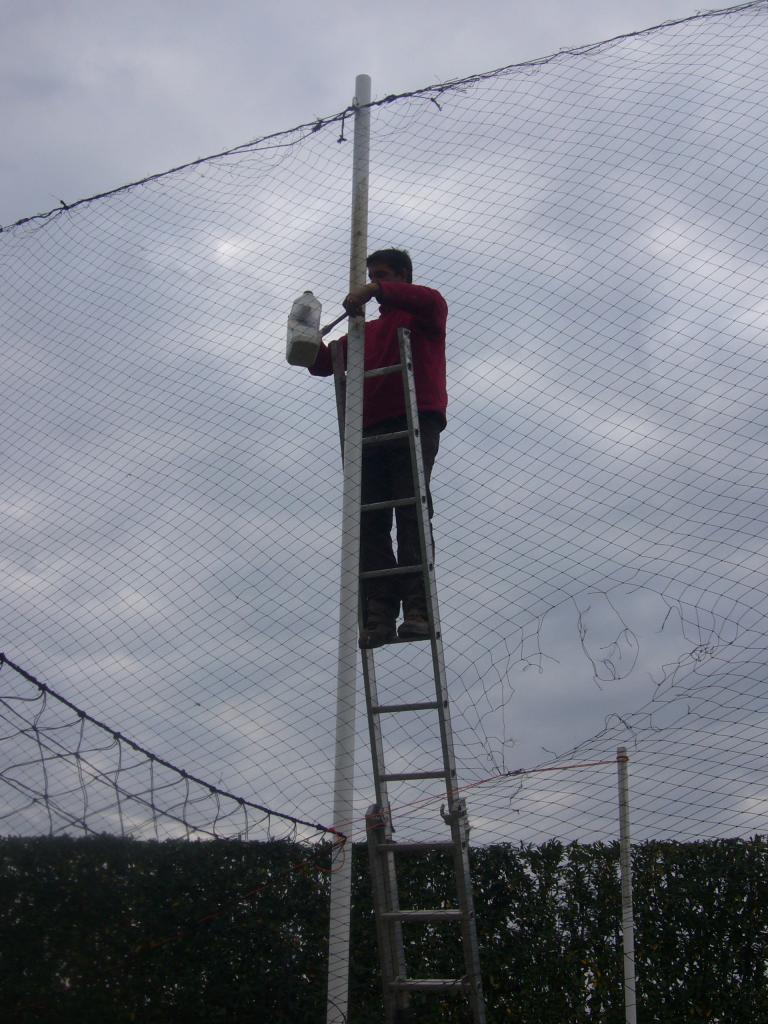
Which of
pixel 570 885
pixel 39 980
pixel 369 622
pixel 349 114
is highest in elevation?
pixel 349 114

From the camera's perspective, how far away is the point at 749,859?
4672 millimetres

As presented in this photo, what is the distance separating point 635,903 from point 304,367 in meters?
2.78

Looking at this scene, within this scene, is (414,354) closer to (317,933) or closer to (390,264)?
(390,264)

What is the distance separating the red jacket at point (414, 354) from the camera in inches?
145

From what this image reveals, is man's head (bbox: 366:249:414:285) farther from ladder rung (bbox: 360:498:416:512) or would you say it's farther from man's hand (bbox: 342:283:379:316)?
ladder rung (bbox: 360:498:416:512)

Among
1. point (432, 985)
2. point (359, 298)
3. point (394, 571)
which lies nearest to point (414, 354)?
point (359, 298)

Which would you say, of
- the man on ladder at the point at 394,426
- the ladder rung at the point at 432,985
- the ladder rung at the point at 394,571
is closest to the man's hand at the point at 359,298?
the man on ladder at the point at 394,426

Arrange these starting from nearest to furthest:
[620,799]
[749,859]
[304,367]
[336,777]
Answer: [336,777] < [620,799] < [304,367] < [749,859]

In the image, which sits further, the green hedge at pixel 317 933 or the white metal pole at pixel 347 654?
the green hedge at pixel 317 933

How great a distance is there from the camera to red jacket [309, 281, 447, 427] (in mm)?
3689

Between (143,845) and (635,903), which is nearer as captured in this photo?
(635,903)

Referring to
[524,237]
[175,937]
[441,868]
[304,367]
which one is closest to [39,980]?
[175,937]

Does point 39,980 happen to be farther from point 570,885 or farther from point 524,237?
point 524,237

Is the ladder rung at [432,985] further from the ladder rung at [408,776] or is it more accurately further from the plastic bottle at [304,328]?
the plastic bottle at [304,328]
